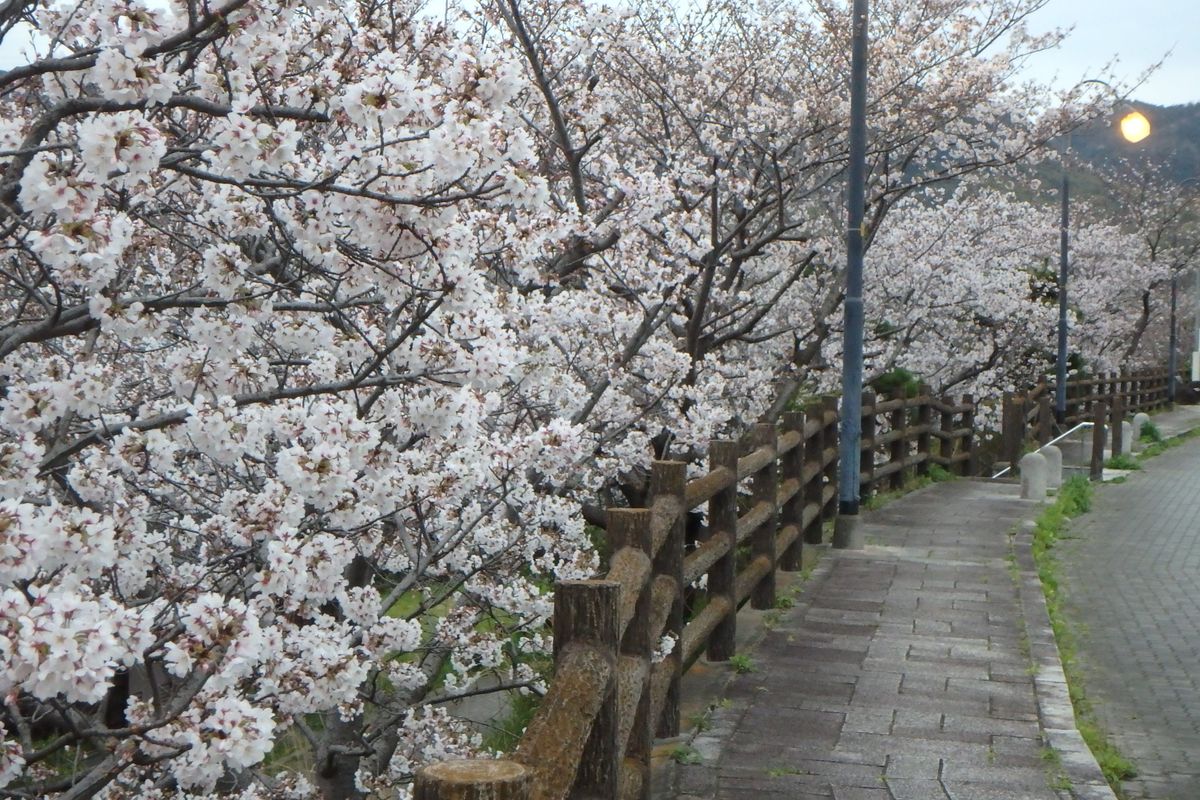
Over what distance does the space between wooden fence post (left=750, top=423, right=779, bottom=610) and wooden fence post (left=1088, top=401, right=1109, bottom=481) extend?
41.6 ft

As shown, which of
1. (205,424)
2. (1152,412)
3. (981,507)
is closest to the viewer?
(205,424)

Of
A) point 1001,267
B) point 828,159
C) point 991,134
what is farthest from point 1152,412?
point 828,159

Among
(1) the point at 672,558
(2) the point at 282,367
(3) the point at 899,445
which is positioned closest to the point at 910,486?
(3) the point at 899,445

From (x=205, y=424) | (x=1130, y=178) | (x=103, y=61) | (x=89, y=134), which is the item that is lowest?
(x=205, y=424)

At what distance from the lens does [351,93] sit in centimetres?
388

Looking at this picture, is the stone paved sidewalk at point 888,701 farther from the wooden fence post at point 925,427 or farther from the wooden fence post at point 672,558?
the wooden fence post at point 925,427

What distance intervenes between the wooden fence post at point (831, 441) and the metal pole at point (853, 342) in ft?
0.40

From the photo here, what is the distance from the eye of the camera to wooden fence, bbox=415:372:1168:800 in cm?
303

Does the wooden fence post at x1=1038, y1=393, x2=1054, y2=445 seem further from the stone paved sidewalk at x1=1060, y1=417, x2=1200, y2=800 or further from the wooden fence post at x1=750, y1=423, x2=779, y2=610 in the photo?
the wooden fence post at x1=750, y1=423, x2=779, y2=610

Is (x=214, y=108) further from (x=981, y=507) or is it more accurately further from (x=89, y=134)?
(x=981, y=507)

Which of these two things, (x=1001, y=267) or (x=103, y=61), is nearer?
(x=103, y=61)

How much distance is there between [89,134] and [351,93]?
33.2 inches

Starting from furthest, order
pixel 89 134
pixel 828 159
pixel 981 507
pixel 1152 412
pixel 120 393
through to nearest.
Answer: pixel 1152 412 → pixel 981 507 → pixel 828 159 → pixel 120 393 → pixel 89 134

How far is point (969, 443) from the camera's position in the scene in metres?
20.3
